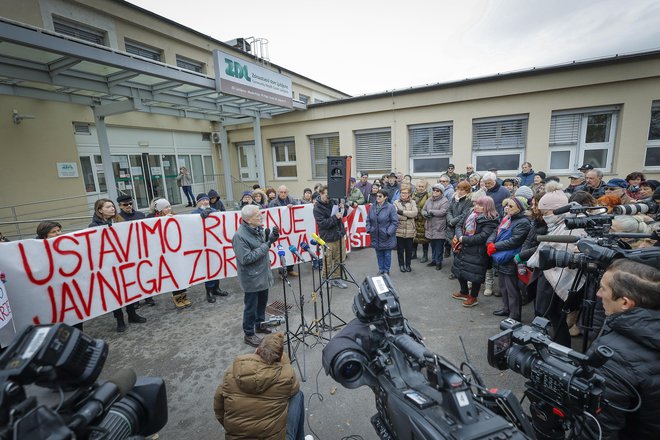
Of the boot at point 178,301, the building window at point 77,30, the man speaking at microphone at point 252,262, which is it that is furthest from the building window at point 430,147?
the building window at point 77,30

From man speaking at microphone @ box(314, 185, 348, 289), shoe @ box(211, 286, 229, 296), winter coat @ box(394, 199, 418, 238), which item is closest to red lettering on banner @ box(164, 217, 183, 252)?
shoe @ box(211, 286, 229, 296)

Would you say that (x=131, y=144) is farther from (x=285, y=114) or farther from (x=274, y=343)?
(x=274, y=343)

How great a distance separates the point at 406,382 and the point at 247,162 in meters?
15.3

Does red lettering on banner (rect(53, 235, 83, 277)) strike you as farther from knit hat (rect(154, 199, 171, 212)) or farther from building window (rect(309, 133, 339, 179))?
building window (rect(309, 133, 339, 179))

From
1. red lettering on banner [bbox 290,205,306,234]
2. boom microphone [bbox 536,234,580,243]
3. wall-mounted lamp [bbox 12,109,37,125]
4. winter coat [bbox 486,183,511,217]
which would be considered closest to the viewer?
boom microphone [bbox 536,234,580,243]

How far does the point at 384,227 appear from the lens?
570cm

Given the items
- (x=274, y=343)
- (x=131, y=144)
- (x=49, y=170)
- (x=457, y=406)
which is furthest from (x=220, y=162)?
(x=457, y=406)

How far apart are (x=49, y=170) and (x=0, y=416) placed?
36.8ft

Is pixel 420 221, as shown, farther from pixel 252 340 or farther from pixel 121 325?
pixel 121 325

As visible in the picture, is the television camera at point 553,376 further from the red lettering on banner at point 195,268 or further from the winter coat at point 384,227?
the red lettering on banner at point 195,268

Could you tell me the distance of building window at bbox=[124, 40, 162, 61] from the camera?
37.0 feet

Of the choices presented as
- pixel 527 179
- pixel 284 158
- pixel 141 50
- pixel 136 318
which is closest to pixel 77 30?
pixel 141 50

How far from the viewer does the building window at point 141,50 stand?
11.3m

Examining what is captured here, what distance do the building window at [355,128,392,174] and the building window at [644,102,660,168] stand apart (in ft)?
24.0
